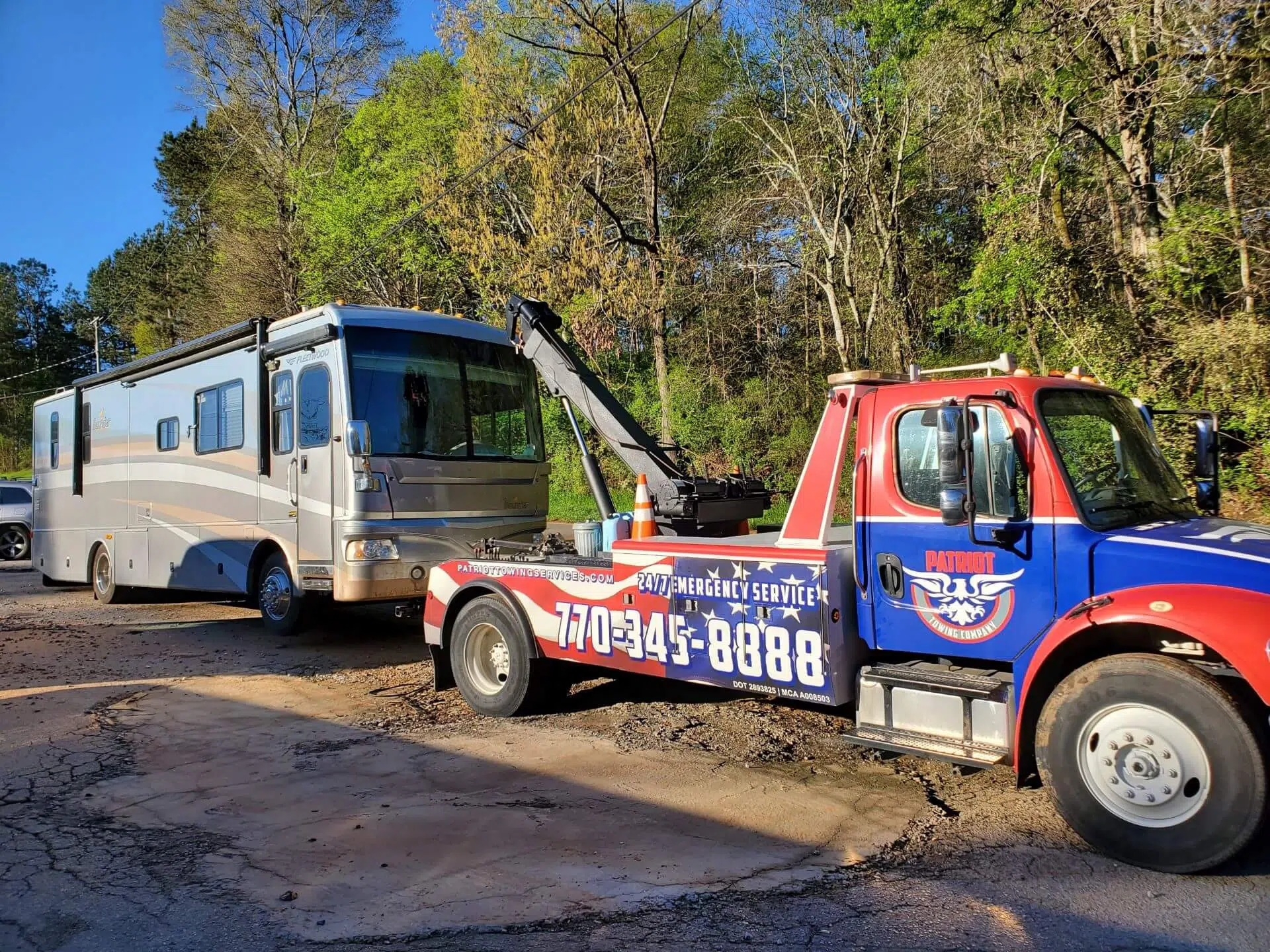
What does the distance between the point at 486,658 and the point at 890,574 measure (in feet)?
11.7

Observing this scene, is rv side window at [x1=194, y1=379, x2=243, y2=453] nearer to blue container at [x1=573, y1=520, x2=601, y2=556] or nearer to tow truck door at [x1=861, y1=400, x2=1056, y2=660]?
blue container at [x1=573, y1=520, x2=601, y2=556]

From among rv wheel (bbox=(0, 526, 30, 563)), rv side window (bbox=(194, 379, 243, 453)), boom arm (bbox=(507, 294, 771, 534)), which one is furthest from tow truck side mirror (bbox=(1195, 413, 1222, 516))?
rv wheel (bbox=(0, 526, 30, 563))

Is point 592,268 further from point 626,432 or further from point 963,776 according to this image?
point 963,776

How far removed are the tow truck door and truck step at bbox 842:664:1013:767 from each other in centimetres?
15

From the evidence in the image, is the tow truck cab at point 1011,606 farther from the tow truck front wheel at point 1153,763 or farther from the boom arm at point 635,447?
the boom arm at point 635,447

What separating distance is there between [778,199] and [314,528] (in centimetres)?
1604

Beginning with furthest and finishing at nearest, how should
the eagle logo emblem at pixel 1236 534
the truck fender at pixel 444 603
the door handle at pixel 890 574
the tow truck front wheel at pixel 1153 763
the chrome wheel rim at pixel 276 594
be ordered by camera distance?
the chrome wheel rim at pixel 276 594 < the truck fender at pixel 444 603 < the door handle at pixel 890 574 < the eagle logo emblem at pixel 1236 534 < the tow truck front wheel at pixel 1153 763

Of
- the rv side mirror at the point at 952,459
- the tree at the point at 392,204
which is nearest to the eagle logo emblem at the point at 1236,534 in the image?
the rv side mirror at the point at 952,459

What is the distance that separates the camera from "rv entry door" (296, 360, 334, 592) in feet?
30.5

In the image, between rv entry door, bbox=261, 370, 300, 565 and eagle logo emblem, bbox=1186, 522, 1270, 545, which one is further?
rv entry door, bbox=261, 370, 300, 565

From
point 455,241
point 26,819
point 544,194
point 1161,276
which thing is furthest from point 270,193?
point 26,819

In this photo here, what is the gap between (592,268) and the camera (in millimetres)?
21797

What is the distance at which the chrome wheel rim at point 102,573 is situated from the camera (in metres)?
14.3

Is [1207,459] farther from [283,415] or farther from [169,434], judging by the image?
[169,434]
